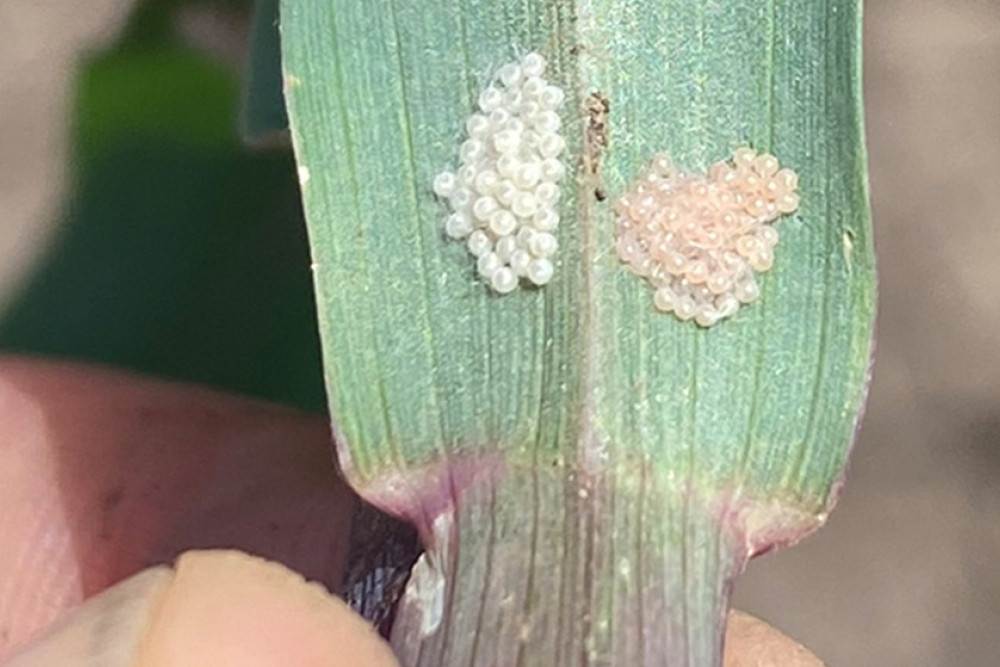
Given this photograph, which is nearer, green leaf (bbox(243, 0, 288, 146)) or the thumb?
the thumb

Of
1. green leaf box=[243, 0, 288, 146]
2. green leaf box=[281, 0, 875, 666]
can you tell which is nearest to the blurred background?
green leaf box=[243, 0, 288, 146]

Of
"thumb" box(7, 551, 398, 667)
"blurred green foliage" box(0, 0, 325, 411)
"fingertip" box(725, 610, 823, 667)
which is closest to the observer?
"thumb" box(7, 551, 398, 667)

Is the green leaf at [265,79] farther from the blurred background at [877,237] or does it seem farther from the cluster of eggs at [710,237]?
the blurred background at [877,237]

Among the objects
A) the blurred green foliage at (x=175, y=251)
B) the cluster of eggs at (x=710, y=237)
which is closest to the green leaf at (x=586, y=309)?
the cluster of eggs at (x=710, y=237)

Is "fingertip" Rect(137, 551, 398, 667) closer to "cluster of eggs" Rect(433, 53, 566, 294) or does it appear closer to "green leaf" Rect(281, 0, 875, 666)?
"green leaf" Rect(281, 0, 875, 666)

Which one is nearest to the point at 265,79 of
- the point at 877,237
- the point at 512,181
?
the point at 512,181
